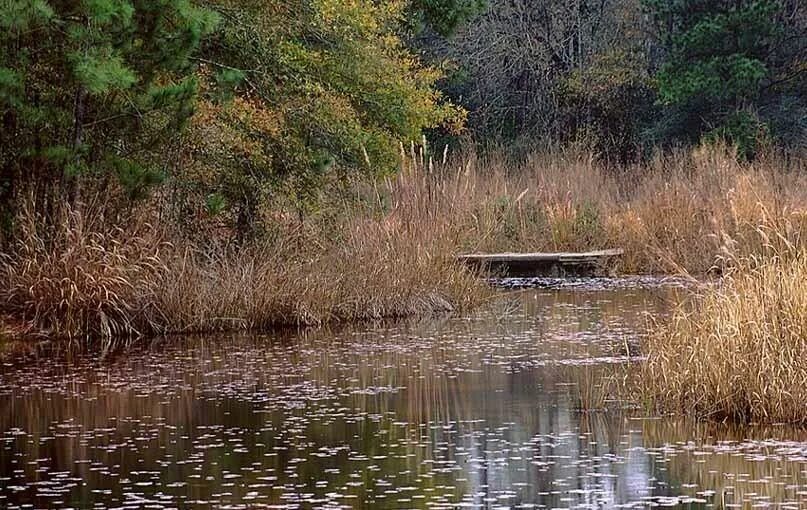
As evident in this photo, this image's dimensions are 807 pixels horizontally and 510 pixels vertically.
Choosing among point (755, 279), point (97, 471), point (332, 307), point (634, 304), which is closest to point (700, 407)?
point (755, 279)

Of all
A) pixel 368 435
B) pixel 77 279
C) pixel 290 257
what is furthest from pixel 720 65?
pixel 368 435

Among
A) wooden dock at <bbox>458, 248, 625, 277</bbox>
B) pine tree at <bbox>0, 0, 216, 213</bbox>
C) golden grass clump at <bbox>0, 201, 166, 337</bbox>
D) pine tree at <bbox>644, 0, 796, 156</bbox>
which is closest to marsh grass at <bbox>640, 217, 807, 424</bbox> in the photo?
pine tree at <bbox>0, 0, 216, 213</bbox>

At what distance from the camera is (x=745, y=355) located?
367 inches

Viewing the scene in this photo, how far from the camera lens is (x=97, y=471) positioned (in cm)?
848

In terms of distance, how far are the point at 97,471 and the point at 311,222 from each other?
952 centimetres

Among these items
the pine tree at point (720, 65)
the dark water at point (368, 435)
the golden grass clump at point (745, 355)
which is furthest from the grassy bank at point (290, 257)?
the pine tree at point (720, 65)

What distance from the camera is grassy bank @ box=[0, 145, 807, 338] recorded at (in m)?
15.3

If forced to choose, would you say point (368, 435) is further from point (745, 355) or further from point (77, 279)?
point (77, 279)

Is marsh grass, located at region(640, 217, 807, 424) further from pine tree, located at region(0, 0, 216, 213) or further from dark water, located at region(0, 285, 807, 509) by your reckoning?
pine tree, located at region(0, 0, 216, 213)

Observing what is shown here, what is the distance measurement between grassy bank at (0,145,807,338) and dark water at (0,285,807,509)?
1.11m

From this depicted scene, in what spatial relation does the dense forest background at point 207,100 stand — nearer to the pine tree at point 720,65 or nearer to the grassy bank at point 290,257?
the grassy bank at point 290,257

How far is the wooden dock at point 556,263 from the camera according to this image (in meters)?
23.1

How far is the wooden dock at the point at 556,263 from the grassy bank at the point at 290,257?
69 centimetres

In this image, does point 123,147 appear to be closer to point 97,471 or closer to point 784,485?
point 97,471
